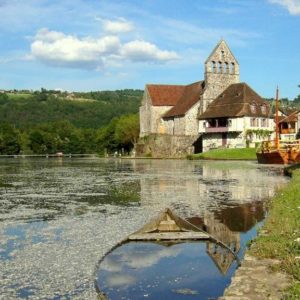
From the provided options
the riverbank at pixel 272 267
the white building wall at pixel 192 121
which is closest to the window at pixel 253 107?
the white building wall at pixel 192 121

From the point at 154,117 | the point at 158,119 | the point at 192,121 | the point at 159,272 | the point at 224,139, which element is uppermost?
the point at 154,117

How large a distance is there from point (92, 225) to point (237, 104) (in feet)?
207

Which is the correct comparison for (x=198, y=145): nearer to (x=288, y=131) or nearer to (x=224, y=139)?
(x=224, y=139)

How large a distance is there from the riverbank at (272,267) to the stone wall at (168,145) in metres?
68.8

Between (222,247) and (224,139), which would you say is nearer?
(222,247)

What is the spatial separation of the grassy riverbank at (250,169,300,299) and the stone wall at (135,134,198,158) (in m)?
66.2

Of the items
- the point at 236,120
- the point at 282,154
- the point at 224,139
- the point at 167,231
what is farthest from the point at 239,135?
the point at 167,231

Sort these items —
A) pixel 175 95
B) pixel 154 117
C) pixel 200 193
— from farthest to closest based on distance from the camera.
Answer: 1. pixel 175 95
2. pixel 154 117
3. pixel 200 193

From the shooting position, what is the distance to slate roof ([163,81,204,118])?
274 feet

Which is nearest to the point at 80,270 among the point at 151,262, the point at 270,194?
the point at 151,262

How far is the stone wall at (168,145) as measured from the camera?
82.3m

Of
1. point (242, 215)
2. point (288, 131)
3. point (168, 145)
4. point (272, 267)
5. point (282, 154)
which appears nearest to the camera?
point (272, 267)

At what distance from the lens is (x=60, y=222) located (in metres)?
16.9

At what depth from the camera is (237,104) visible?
76.7 m
